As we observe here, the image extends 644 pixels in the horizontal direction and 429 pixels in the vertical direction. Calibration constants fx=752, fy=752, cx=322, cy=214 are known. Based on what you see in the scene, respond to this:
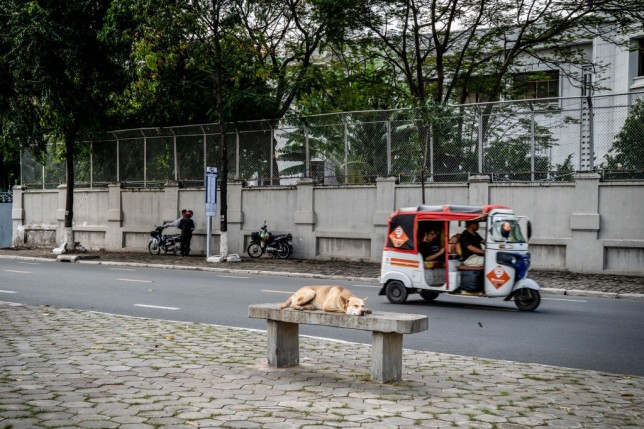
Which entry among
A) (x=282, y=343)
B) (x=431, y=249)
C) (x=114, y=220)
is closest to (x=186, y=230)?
(x=114, y=220)

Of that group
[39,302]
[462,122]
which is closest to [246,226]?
[462,122]

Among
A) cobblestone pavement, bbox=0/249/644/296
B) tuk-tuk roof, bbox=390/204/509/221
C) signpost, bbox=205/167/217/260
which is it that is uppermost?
signpost, bbox=205/167/217/260

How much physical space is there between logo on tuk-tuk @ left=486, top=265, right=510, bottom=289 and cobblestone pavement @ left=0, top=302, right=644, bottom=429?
16.9 feet

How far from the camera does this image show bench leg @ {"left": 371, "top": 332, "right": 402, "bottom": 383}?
7.33 m

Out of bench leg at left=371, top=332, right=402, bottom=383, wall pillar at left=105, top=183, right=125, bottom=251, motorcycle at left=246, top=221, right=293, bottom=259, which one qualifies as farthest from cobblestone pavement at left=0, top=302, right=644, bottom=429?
wall pillar at left=105, top=183, right=125, bottom=251

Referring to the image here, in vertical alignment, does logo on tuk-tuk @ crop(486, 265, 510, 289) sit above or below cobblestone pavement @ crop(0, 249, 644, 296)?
above

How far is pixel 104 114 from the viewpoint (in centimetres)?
3159

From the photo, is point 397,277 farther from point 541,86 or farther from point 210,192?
point 541,86

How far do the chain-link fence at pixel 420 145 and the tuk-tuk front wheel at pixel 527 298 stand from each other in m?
9.11

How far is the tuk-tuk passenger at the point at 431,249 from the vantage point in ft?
47.9

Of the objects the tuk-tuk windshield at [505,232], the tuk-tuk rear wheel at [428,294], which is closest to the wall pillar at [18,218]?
the tuk-tuk rear wheel at [428,294]

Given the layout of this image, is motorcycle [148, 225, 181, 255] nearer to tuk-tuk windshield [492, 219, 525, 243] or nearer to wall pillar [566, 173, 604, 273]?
wall pillar [566, 173, 604, 273]

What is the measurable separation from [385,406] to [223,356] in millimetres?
2734

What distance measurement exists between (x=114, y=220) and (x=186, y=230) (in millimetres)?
5606
